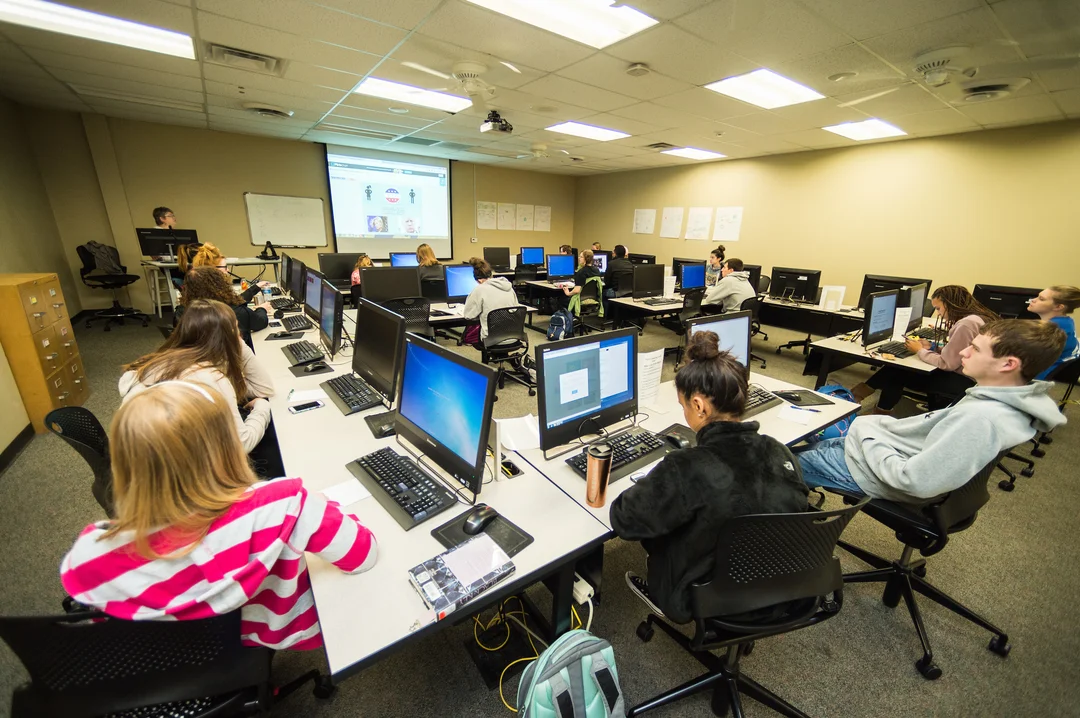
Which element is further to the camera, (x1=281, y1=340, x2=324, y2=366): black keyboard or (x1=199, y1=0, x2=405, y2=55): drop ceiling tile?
(x1=281, y1=340, x2=324, y2=366): black keyboard

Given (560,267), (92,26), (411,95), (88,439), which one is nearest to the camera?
(88,439)

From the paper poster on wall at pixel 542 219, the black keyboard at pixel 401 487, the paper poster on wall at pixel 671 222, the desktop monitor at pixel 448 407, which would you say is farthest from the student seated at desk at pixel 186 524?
the paper poster on wall at pixel 542 219

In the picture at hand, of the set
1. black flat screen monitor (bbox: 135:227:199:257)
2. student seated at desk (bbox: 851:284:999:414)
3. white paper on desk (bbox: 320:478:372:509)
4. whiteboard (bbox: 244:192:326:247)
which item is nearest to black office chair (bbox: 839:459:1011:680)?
student seated at desk (bbox: 851:284:999:414)

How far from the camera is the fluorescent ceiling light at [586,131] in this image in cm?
516

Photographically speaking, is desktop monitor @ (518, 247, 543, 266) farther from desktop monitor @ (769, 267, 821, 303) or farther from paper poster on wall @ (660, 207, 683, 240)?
desktop monitor @ (769, 267, 821, 303)

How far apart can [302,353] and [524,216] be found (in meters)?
7.91

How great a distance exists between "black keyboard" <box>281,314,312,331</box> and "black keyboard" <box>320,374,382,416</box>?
1.44 m

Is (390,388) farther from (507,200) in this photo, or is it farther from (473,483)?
(507,200)

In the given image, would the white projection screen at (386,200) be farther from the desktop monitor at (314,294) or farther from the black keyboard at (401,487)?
the black keyboard at (401,487)

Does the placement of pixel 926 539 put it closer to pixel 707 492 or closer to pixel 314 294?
pixel 707 492

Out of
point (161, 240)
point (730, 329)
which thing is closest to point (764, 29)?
point (730, 329)

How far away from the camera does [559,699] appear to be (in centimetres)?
103

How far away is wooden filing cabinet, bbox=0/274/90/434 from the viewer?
279 centimetres

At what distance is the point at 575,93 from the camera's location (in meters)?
3.85
